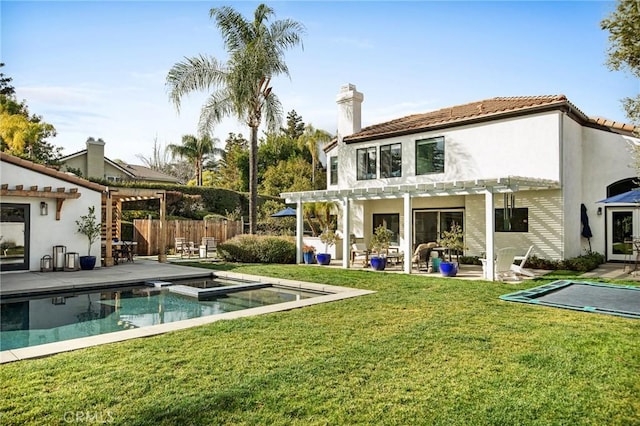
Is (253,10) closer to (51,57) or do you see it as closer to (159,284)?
(51,57)

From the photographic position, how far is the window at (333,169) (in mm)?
22141

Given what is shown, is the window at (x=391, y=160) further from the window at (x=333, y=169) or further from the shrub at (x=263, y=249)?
the shrub at (x=263, y=249)

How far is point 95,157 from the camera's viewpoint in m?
34.8

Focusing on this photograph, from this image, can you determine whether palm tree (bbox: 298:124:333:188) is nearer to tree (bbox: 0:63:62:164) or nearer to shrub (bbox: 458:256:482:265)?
tree (bbox: 0:63:62:164)

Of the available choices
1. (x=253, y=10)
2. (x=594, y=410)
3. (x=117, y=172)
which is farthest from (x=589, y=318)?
(x=117, y=172)

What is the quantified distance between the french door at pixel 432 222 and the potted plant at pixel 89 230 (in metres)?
13.3

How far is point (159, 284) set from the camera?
12.7 meters

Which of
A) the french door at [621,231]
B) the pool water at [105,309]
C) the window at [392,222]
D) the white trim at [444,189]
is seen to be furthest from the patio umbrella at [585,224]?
the pool water at [105,309]

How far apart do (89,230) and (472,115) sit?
15638mm

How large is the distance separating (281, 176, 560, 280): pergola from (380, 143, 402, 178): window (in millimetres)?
3502

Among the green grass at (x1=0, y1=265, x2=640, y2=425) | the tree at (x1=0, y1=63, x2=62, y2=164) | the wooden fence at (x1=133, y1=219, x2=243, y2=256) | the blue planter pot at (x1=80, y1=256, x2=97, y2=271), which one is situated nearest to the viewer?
the green grass at (x1=0, y1=265, x2=640, y2=425)

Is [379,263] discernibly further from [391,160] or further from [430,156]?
[391,160]

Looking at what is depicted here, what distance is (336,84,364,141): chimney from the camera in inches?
819

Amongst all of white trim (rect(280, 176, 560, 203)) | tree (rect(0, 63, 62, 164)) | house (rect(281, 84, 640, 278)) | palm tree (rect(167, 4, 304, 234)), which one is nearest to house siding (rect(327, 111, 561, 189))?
house (rect(281, 84, 640, 278))
